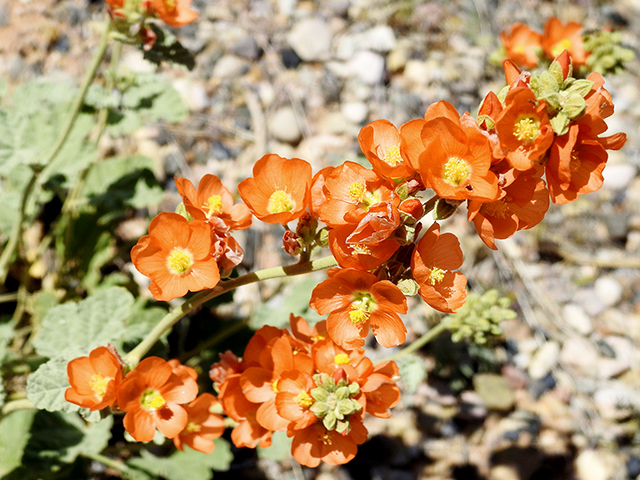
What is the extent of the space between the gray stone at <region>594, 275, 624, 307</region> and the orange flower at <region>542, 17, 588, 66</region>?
6.06ft

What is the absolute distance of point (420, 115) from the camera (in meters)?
4.41

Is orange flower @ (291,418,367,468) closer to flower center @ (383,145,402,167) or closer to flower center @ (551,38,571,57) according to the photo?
flower center @ (383,145,402,167)

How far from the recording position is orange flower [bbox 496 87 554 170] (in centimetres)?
151

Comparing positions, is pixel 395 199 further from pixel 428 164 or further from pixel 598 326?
pixel 598 326

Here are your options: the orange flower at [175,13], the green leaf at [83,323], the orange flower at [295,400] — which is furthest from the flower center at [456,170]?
the orange flower at [175,13]

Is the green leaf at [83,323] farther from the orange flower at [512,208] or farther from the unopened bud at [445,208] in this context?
the orange flower at [512,208]

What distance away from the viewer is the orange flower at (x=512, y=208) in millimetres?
1607

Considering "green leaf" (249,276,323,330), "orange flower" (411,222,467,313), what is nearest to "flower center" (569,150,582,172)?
"orange flower" (411,222,467,313)

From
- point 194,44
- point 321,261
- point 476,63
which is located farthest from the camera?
point 476,63

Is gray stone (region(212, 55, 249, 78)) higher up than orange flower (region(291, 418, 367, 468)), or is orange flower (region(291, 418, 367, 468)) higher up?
gray stone (region(212, 55, 249, 78))

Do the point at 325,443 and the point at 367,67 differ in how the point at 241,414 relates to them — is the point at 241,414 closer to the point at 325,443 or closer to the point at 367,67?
the point at 325,443


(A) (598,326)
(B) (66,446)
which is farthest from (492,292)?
(B) (66,446)

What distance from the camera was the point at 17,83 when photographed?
4.01 m

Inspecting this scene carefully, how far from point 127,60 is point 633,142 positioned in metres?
4.18
